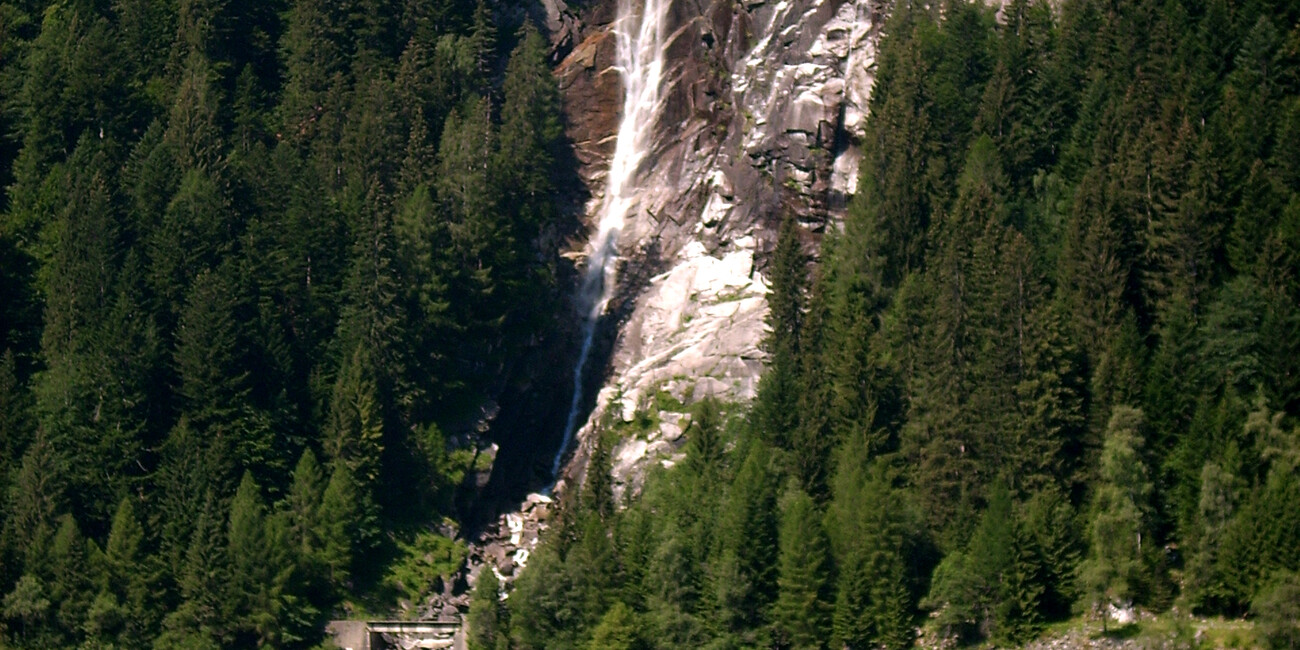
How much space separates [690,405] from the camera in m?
118

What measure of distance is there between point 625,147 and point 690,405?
66.7ft

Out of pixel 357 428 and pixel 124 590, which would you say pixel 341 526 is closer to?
pixel 357 428

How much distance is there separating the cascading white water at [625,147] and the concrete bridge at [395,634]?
737 inches

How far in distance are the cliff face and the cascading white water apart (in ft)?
2.23

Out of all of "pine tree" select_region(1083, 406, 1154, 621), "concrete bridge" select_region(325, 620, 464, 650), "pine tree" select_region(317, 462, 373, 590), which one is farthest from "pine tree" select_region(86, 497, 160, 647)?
"pine tree" select_region(1083, 406, 1154, 621)

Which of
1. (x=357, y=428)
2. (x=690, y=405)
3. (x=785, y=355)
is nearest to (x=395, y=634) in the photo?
(x=357, y=428)

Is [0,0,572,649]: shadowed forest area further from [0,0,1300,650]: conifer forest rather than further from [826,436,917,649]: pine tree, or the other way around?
[826,436,917,649]: pine tree

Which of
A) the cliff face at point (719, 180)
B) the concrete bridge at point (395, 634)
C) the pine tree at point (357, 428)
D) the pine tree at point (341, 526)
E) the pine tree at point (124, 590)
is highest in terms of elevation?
the cliff face at point (719, 180)

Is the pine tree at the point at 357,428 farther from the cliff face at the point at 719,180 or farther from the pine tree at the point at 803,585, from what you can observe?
the pine tree at the point at 803,585

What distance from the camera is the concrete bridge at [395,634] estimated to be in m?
107

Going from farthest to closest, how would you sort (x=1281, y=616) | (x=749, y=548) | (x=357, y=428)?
(x=357, y=428) → (x=749, y=548) → (x=1281, y=616)

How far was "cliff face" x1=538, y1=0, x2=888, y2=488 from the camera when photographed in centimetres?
11956

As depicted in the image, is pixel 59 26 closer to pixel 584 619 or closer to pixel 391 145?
pixel 391 145

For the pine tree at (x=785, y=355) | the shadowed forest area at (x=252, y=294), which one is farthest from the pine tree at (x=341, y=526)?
the pine tree at (x=785, y=355)
